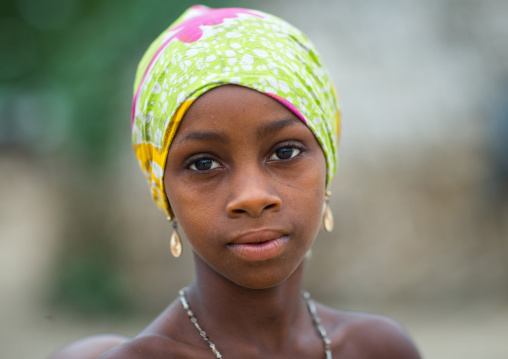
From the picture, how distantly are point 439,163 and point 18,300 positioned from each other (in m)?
4.99

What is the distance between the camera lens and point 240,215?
6.05ft

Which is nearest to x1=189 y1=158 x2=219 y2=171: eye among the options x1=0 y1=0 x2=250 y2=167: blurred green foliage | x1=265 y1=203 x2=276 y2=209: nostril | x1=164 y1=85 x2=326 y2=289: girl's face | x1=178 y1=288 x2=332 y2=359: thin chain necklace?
x1=164 y1=85 x2=326 y2=289: girl's face

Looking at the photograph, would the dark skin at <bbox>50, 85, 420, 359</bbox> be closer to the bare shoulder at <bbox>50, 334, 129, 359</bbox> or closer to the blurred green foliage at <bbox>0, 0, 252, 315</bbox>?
the bare shoulder at <bbox>50, 334, 129, 359</bbox>

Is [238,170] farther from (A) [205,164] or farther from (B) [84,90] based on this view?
(B) [84,90]

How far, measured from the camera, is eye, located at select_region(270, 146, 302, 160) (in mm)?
1953

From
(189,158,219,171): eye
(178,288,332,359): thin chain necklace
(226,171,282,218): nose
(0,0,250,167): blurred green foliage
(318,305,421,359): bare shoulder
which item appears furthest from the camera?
(0,0,250,167): blurred green foliage

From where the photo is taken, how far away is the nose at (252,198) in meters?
1.81

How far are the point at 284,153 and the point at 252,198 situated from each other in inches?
9.0

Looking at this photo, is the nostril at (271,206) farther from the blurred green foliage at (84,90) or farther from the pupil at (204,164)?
the blurred green foliage at (84,90)

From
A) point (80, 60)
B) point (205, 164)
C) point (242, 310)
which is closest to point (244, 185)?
point (205, 164)

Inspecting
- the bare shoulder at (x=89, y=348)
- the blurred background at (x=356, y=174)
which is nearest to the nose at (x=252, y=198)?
the bare shoulder at (x=89, y=348)

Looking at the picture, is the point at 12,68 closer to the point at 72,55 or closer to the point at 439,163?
the point at 72,55

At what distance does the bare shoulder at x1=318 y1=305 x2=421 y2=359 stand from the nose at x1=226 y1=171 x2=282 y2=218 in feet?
2.40

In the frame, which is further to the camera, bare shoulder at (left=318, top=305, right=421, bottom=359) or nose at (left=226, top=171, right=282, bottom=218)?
bare shoulder at (left=318, top=305, right=421, bottom=359)
